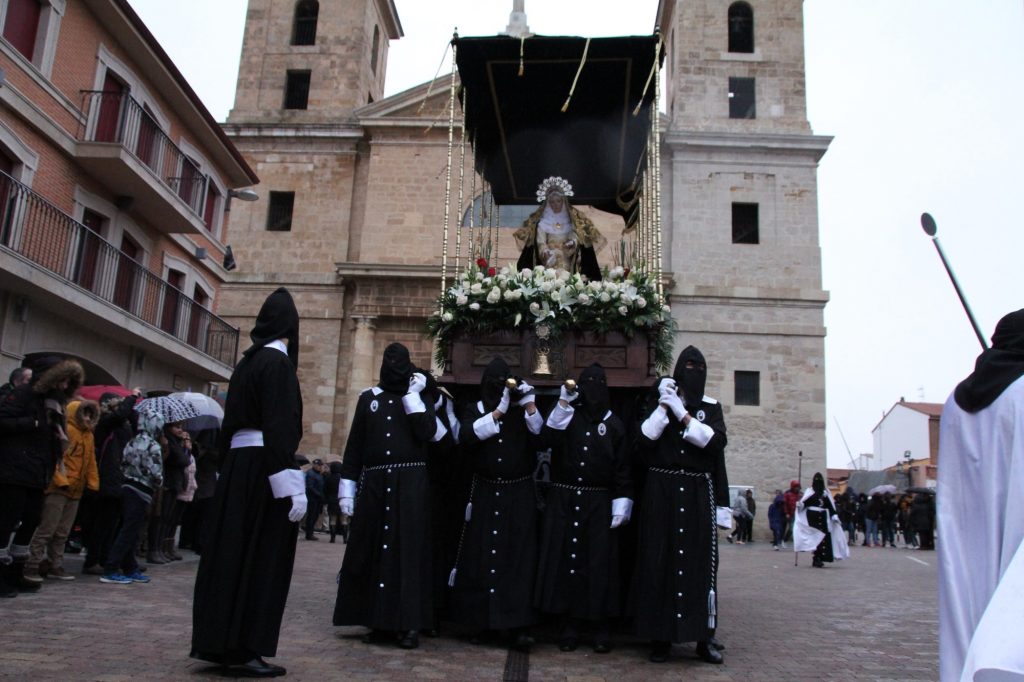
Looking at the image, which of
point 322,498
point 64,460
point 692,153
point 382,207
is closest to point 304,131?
point 382,207

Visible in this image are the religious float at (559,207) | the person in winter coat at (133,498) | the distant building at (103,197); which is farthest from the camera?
the distant building at (103,197)

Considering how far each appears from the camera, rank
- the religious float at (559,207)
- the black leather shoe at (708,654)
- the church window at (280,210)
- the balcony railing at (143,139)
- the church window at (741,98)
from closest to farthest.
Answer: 1. the black leather shoe at (708,654)
2. the religious float at (559,207)
3. the balcony railing at (143,139)
4. the church window at (741,98)
5. the church window at (280,210)

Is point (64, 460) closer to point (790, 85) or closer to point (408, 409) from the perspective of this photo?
point (408, 409)

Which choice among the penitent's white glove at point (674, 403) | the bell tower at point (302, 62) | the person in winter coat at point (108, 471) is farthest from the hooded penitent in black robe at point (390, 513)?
the bell tower at point (302, 62)

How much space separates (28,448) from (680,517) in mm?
5256

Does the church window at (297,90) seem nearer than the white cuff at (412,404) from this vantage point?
No

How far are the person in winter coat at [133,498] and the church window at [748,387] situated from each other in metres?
20.2

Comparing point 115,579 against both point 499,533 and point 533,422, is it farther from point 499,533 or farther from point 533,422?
point 533,422

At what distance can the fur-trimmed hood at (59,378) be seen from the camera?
705 cm

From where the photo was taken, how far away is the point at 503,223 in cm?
2508

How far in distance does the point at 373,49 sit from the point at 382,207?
7.91 meters

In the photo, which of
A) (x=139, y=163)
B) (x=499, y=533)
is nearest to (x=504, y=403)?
(x=499, y=533)

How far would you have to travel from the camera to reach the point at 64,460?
780cm

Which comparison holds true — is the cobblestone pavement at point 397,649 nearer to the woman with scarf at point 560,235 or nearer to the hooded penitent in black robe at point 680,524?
the hooded penitent in black robe at point 680,524
